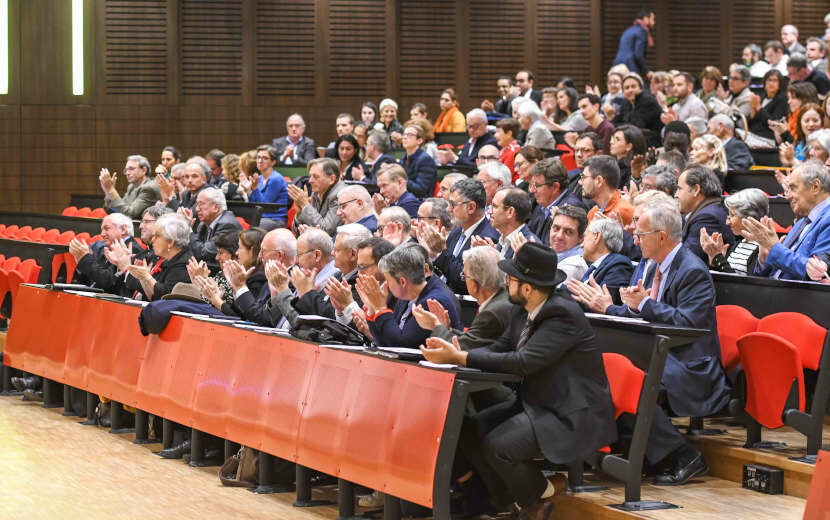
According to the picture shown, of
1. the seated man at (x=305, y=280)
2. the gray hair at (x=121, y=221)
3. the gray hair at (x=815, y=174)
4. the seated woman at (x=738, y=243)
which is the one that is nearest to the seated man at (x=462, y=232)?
the seated man at (x=305, y=280)

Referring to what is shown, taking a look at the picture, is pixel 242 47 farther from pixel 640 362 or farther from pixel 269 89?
pixel 640 362

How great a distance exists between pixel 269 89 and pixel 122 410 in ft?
26.1

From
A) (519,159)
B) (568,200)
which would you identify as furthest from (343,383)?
(519,159)

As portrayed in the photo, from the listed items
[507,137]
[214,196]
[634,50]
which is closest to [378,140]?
[507,137]

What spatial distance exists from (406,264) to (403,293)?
122 millimetres

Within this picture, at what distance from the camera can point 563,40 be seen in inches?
576

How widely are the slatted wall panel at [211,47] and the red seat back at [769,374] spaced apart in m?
9.95

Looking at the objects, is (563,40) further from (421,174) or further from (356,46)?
(421,174)

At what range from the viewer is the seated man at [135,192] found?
9891mm

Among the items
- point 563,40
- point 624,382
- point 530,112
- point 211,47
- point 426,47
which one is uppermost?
point 563,40

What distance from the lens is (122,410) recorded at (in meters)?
6.26

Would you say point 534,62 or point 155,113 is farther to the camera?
point 534,62

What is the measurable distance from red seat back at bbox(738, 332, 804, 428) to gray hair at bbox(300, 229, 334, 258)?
2.00 meters

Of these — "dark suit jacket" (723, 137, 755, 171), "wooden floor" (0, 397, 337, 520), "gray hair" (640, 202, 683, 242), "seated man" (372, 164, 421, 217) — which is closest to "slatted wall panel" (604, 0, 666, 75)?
"dark suit jacket" (723, 137, 755, 171)
